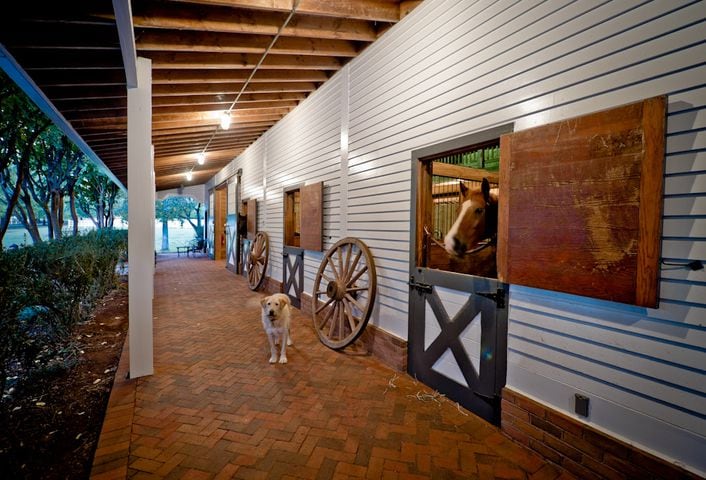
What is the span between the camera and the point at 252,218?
972 centimetres

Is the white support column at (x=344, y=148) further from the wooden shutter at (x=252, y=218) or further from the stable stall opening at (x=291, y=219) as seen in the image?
the wooden shutter at (x=252, y=218)

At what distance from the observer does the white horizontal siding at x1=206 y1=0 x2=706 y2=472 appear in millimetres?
1780

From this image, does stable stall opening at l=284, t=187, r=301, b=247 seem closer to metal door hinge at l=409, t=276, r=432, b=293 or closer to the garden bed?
the garden bed

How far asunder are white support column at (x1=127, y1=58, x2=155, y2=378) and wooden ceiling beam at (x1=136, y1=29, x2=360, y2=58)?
580 mm

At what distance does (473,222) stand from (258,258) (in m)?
6.78

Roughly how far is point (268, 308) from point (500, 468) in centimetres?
282

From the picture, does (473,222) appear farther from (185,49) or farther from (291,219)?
(291,219)

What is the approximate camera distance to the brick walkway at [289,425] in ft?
7.53

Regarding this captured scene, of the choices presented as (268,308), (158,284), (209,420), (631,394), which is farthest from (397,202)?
(158,284)


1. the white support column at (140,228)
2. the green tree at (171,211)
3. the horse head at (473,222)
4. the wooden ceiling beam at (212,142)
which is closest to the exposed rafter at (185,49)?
the white support column at (140,228)

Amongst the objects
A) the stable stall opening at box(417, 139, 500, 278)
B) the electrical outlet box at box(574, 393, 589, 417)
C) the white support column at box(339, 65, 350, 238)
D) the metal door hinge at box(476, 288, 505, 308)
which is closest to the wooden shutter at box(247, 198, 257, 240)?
the white support column at box(339, 65, 350, 238)

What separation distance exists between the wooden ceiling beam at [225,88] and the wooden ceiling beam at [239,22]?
181cm

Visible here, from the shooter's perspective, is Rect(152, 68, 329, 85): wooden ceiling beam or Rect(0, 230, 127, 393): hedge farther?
Rect(152, 68, 329, 85): wooden ceiling beam

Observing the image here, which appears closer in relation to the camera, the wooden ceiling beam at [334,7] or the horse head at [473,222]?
the horse head at [473,222]
